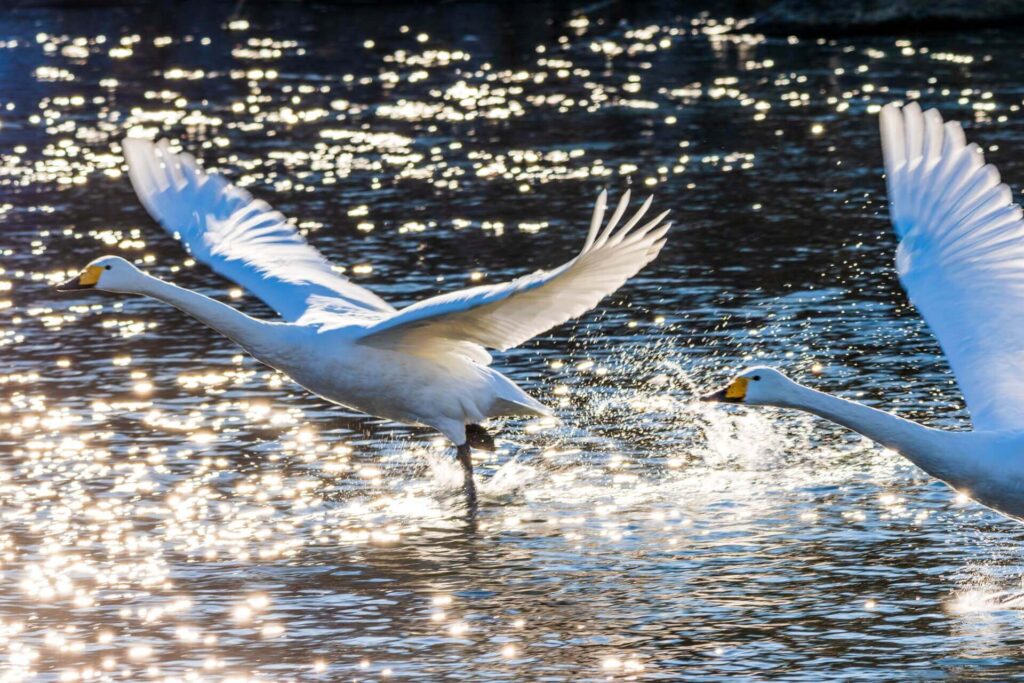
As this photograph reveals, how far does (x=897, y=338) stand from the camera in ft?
47.1

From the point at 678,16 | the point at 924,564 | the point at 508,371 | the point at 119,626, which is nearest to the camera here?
the point at 119,626

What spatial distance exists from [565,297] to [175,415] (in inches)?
158

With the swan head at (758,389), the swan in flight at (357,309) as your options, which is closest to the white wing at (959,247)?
the swan head at (758,389)

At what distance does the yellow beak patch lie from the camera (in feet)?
29.2

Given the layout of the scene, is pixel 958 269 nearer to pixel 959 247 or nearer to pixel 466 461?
pixel 959 247

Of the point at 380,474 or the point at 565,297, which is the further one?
the point at 380,474

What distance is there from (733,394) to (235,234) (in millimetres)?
4712

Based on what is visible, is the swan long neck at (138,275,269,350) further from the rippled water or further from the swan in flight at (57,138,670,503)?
the rippled water

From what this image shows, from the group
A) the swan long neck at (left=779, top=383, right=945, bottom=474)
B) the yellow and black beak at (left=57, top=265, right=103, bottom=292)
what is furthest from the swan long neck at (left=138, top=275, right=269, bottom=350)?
the swan long neck at (left=779, top=383, right=945, bottom=474)

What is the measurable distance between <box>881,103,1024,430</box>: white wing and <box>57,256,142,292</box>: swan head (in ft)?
14.6

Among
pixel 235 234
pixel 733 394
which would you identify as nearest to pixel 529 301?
pixel 733 394

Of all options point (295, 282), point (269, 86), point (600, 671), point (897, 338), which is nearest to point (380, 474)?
point (295, 282)

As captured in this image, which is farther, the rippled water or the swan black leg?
the swan black leg

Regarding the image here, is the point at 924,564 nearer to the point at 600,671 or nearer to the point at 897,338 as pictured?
the point at 600,671
